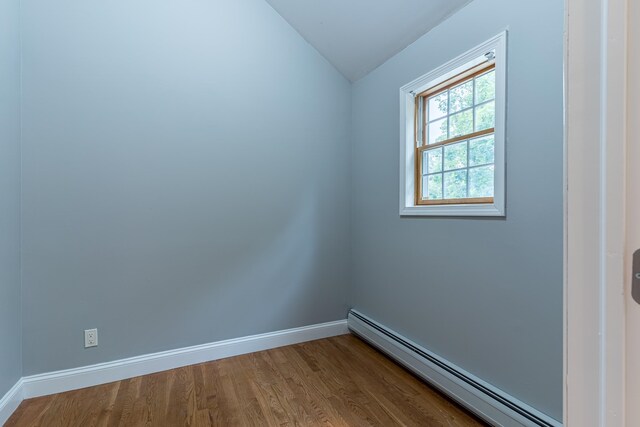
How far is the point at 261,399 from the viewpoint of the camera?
76.8 inches

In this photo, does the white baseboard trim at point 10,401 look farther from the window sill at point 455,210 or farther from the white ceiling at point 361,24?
the white ceiling at point 361,24

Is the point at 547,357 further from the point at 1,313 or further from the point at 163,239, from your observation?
the point at 1,313

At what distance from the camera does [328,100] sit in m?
2.89

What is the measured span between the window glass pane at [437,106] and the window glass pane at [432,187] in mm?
417

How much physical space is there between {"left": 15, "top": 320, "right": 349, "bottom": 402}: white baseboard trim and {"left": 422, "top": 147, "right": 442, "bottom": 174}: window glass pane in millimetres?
1593

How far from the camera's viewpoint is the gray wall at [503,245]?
1.44m

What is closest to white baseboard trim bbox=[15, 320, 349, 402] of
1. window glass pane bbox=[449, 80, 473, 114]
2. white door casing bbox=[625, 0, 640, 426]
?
window glass pane bbox=[449, 80, 473, 114]

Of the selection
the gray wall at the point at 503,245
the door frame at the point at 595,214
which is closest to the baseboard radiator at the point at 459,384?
the gray wall at the point at 503,245

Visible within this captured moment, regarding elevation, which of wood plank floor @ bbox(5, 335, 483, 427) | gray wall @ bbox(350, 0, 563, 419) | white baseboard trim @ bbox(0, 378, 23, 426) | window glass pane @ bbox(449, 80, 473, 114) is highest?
window glass pane @ bbox(449, 80, 473, 114)

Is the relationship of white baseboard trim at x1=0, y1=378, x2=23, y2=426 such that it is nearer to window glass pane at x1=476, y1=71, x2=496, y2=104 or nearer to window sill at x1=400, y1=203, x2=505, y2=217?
window sill at x1=400, y1=203, x2=505, y2=217

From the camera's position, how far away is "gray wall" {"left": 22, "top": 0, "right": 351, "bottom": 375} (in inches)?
79.4

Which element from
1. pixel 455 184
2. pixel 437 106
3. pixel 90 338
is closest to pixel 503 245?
pixel 455 184

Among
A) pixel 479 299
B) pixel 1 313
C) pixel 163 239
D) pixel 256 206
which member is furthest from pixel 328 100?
pixel 1 313

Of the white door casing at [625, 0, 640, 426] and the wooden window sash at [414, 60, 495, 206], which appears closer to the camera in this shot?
the white door casing at [625, 0, 640, 426]
